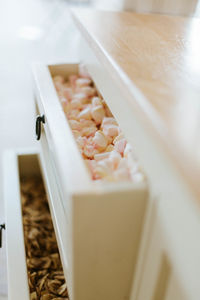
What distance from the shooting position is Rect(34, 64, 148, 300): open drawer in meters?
0.49

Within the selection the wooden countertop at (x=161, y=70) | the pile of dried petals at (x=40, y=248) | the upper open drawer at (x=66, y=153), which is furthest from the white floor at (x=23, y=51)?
the upper open drawer at (x=66, y=153)

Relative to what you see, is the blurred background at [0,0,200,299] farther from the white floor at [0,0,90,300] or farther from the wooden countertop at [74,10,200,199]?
the wooden countertop at [74,10,200,199]

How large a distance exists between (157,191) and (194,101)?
168mm

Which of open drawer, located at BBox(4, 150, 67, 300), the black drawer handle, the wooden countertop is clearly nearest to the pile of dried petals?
open drawer, located at BBox(4, 150, 67, 300)

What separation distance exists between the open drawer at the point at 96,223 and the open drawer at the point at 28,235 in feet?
0.86

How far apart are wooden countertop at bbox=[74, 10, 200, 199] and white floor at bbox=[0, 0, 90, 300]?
0.49 meters

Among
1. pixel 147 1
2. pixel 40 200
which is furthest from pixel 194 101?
pixel 147 1

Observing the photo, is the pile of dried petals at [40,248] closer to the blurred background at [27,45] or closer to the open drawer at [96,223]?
the blurred background at [27,45]

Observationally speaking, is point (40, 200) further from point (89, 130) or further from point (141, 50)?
point (141, 50)

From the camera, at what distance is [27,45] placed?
3002 mm

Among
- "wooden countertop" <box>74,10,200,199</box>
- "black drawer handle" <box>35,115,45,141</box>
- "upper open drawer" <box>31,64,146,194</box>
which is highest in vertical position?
"wooden countertop" <box>74,10,200,199</box>

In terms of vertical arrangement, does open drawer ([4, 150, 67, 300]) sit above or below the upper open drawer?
below

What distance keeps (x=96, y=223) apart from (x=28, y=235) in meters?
0.71

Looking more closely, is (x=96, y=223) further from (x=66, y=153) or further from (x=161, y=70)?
(x=161, y=70)
